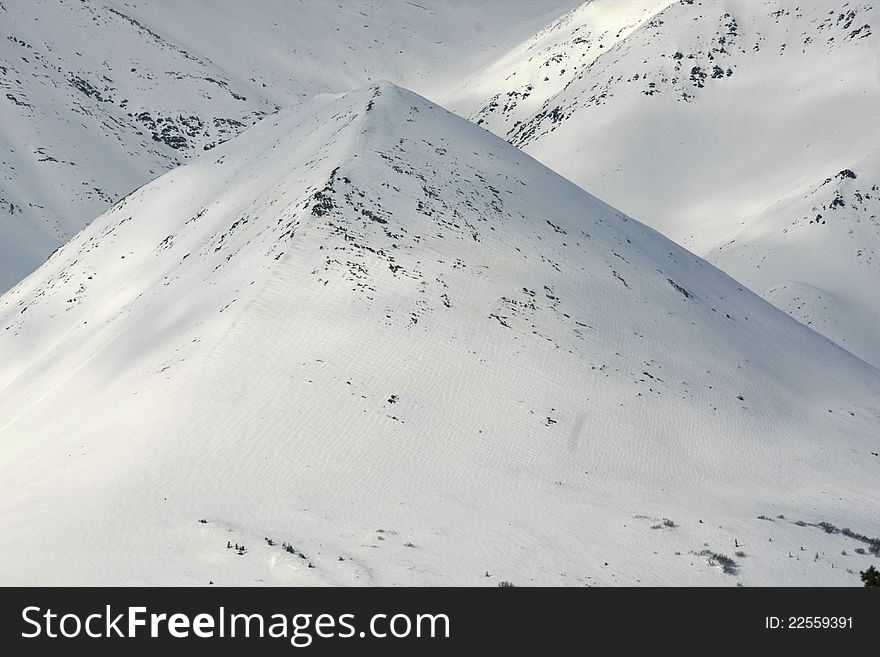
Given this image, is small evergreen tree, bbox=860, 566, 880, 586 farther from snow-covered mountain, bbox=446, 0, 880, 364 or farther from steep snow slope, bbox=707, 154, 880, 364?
snow-covered mountain, bbox=446, 0, 880, 364

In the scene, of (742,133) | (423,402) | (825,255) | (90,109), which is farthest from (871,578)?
(90,109)

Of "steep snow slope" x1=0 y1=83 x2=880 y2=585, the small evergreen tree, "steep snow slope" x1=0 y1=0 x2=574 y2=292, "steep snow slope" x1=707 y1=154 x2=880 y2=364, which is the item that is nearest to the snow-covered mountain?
"steep snow slope" x1=707 y1=154 x2=880 y2=364

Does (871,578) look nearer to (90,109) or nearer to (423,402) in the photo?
(423,402)

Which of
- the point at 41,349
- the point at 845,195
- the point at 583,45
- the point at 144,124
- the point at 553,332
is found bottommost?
the point at 553,332

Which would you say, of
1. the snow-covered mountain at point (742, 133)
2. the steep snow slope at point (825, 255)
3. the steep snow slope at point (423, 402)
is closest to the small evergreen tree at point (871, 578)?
the steep snow slope at point (423, 402)

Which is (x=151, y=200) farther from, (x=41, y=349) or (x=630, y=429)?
(x=630, y=429)

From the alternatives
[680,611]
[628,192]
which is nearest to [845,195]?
[628,192]
